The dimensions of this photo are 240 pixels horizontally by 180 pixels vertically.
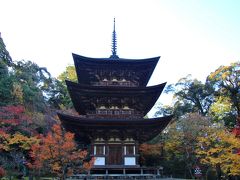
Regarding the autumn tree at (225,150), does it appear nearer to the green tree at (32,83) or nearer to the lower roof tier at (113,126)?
the lower roof tier at (113,126)

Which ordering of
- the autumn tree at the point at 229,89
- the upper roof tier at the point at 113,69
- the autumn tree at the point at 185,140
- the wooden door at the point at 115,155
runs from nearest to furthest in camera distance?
the wooden door at the point at 115,155
the upper roof tier at the point at 113,69
the autumn tree at the point at 185,140
the autumn tree at the point at 229,89

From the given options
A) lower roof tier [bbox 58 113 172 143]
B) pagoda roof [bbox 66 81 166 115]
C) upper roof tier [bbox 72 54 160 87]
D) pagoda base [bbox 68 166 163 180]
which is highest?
upper roof tier [bbox 72 54 160 87]

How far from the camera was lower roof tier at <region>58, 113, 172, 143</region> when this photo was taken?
1941 cm

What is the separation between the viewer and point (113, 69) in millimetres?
23000

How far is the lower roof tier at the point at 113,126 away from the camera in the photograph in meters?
19.4

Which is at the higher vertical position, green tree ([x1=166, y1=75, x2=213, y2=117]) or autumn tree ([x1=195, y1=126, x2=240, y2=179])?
green tree ([x1=166, y1=75, x2=213, y2=117])

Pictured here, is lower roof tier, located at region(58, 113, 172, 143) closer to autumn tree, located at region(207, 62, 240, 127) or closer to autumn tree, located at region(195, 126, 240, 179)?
autumn tree, located at region(195, 126, 240, 179)

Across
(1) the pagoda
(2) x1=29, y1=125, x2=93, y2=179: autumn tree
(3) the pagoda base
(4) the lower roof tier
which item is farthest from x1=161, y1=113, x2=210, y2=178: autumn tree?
(2) x1=29, y1=125, x2=93, y2=179: autumn tree

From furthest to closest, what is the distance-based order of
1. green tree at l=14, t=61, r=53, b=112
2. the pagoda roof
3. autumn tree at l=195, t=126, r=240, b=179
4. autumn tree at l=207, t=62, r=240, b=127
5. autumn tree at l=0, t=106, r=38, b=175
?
autumn tree at l=207, t=62, r=240, b=127 < green tree at l=14, t=61, r=53, b=112 < autumn tree at l=0, t=106, r=38, b=175 < autumn tree at l=195, t=126, r=240, b=179 < the pagoda roof

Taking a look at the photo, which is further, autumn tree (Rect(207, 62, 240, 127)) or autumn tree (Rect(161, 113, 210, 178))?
autumn tree (Rect(207, 62, 240, 127))

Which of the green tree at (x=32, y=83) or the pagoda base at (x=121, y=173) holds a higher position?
the green tree at (x=32, y=83)

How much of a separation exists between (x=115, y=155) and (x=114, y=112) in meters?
3.48

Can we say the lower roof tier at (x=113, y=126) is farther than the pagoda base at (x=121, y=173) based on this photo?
Yes

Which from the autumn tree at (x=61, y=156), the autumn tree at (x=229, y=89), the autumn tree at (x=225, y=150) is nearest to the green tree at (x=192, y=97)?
the autumn tree at (x=229, y=89)
